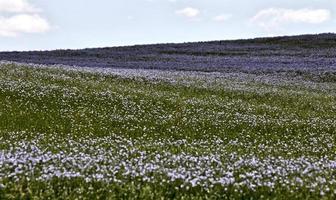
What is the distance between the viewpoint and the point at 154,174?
40.1 feet

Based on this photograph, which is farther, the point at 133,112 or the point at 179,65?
the point at 179,65

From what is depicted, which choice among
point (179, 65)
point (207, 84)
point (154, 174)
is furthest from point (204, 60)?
point (154, 174)

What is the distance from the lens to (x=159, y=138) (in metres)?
18.6

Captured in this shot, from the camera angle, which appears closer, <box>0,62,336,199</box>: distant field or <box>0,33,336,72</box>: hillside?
<box>0,62,336,199</box>: distant field

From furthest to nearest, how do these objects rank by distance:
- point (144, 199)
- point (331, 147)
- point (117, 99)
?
point (117, 99) → point (331, 147) → point (144, 199)

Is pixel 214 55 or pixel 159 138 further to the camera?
pixel 214 55

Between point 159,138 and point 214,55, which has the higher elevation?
point 159,138

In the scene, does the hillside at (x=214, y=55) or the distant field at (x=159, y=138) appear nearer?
the distant field at (x=159, y=138)

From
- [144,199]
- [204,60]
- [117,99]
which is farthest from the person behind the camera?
[204,60]

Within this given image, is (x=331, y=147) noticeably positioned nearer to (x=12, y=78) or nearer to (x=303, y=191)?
(x=303, y=191)

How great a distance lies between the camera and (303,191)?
11.4m

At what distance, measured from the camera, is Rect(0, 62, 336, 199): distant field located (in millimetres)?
11414

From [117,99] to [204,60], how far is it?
35.1 m

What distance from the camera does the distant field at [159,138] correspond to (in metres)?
11.4
